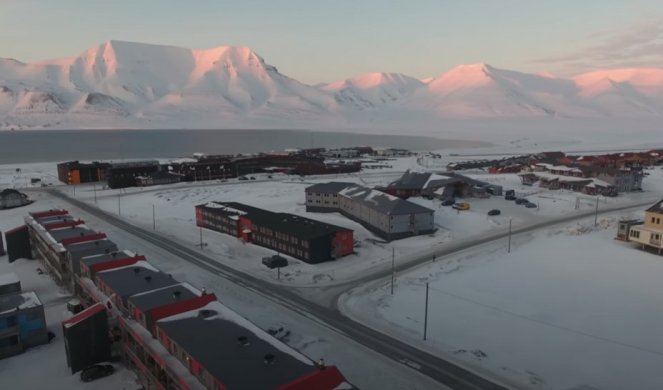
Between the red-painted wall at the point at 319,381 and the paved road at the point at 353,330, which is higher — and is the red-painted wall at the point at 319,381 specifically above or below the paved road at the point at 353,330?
above

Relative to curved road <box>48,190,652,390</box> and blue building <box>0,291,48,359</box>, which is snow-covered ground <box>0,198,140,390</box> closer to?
blue building <box>0,291,48,359</box>

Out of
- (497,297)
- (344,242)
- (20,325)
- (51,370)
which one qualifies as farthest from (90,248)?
(497,297)

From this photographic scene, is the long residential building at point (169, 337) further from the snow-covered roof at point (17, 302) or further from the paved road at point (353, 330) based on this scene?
the paved road at point (353, 330)

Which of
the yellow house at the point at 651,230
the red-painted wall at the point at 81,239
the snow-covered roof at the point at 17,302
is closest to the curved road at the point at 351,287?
the red-painted wall at the point at 81,239

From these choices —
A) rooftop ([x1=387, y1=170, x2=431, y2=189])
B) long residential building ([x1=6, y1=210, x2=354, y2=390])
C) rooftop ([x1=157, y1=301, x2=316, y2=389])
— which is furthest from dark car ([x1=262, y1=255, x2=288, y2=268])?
rooftop ([x1=387, y1=170, x2=431, y2=189])

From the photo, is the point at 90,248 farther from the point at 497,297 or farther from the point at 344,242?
the point at 497,297

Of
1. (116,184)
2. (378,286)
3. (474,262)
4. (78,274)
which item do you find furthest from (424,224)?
(116,184)

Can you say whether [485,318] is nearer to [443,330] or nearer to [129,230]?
[443,330]
